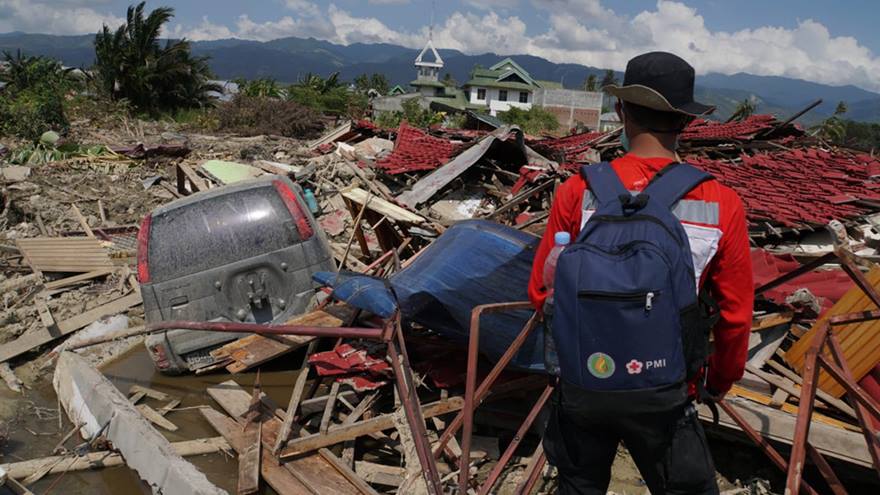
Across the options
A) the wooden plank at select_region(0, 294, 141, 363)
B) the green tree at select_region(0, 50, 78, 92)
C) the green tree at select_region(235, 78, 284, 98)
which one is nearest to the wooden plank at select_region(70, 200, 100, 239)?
the wooden plank at select_region(0, 294, 141, 363)

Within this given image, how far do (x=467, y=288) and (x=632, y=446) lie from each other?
2218 mm

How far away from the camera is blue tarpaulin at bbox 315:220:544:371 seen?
3.99 meters

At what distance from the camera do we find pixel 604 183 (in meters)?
2.06

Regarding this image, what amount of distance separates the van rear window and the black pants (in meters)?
4.07

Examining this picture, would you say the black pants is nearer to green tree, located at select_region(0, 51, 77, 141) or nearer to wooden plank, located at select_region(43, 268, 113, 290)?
wooden plank, located at select_region(43, 268, 113, 290)

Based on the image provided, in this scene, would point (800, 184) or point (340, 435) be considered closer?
point (340, 435)

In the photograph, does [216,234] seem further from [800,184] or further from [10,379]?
[800,184]

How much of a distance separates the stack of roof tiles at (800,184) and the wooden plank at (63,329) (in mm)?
7740

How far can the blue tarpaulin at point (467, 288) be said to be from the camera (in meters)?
3.99

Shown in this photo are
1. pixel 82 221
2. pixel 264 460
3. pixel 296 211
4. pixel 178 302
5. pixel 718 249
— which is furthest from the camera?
pixel 82 221

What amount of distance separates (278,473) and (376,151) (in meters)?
11.7

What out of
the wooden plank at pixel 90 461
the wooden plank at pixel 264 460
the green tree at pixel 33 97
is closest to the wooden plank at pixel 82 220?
the wooden plank at pixel 90 461

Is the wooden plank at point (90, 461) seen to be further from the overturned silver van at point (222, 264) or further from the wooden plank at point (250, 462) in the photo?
the overturned silver van at point (222, 264)

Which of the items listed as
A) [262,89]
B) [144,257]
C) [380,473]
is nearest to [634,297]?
[380,473]
